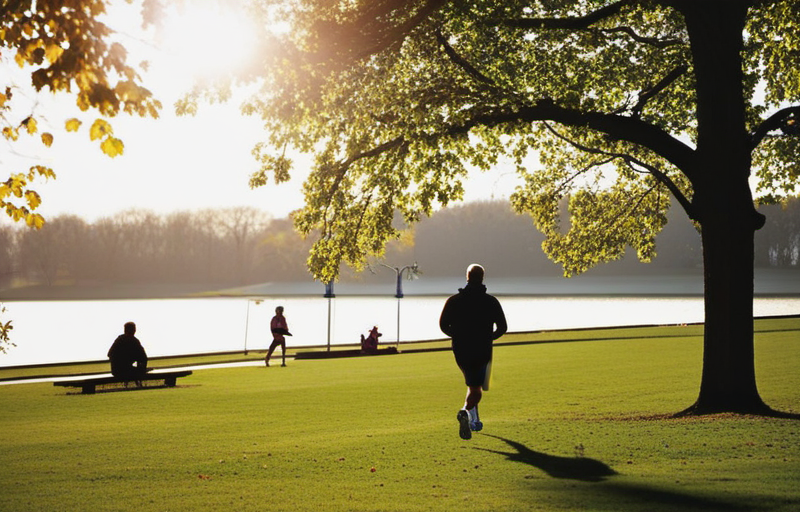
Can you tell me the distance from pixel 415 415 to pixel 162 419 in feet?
13.4

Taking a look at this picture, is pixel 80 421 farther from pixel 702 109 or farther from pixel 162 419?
pixel 702 109

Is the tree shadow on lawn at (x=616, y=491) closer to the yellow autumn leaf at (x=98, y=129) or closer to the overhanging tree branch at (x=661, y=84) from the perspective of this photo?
the yellow autumn leaf at (x=98, y=129)

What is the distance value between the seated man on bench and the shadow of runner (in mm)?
11945

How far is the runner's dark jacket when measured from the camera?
10.8 metres

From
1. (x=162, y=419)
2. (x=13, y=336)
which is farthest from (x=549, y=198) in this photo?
(x=13, y=336)

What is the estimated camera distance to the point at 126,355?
Result: 20328mm

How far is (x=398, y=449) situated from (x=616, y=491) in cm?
335

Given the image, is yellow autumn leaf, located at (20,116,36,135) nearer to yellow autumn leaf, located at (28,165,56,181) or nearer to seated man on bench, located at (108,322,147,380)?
yellow autumn leaf, located at (28,165,56,181)

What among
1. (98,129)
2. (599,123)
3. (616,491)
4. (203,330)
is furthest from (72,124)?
(203,330)

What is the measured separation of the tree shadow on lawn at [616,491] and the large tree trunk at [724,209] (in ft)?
15.3

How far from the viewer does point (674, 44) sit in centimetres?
1856

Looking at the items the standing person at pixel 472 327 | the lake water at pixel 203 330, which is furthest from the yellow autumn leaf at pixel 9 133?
the lake water at pixel 203 330

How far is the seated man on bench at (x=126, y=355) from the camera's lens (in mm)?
20188

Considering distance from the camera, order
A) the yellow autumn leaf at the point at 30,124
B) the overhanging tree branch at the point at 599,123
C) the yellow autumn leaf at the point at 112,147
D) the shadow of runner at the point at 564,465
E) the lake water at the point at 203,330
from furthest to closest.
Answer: the lake water at the point at 203,330, the overhanging tree branch at the point at 599,123, the yellow autumn leaf at the point at 30,124, the shadow of runner at the point at 564,465, the yellow autumn leaf at the point at 112,147
